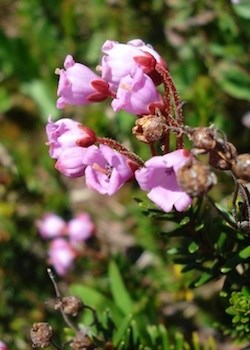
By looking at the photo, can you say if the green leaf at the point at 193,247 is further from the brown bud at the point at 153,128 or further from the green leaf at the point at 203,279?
the brown bud at the point at 153,128

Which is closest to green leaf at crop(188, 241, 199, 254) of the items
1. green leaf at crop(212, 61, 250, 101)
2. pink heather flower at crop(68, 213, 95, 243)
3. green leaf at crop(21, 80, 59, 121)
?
green leaf at crop(212, 61, 250, 101)

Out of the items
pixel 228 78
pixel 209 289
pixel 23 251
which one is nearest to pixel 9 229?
pixel 23 251

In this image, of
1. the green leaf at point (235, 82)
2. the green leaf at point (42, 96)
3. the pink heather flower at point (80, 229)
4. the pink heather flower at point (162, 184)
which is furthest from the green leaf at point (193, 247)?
the green leaf at point (42, 96)

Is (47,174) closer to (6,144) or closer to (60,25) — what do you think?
(6,144)

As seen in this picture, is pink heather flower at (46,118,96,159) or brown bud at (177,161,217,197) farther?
pink heather flower at (46,118,96,159)

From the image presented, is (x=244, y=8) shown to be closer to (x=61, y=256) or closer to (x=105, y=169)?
(x=61, y=256)

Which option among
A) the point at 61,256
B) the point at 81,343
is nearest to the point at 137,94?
the point at 81,343

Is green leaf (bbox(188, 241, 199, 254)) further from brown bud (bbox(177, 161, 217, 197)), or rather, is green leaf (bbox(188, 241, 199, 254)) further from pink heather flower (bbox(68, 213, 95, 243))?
pink heather flower (bbox(68, 213, 95, 243))
